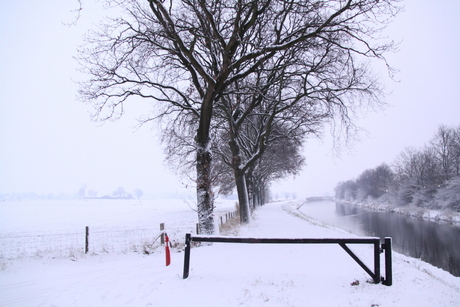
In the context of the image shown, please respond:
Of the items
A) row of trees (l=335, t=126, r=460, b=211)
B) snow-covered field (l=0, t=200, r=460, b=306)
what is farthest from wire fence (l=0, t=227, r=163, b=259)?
row of trees (l=335, t=126, r=460, b=211)

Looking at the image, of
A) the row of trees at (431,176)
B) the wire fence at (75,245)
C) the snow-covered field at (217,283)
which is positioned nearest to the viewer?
the snow-covered field at (217,283)

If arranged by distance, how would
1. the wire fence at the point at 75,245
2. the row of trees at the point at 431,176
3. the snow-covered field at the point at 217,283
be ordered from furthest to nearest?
the row of trees at the point at 431,176, the wire fence at the point at 75,245, the snow-covered field at the point at 217,283

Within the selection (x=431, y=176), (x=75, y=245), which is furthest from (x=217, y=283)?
(x=431, y=176)

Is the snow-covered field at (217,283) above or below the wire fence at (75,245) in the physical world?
above

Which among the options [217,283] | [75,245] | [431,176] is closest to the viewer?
[217,283]

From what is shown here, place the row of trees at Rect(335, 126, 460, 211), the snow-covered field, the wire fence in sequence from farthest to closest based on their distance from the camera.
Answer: the row of trees at Rect(335, 126, 460, 211), the wire fence, the snow-covered field

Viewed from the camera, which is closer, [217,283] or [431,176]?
[217,283]

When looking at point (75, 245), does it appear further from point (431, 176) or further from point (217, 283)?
point (431, 176)

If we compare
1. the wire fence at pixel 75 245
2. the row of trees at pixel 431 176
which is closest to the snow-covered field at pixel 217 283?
the wire fence at pixel 75 245

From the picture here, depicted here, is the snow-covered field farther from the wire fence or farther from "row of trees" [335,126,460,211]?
"row of trees" [335,126,460,211]

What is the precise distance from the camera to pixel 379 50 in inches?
366

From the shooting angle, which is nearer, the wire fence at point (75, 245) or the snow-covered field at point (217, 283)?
the snow-covered field at point (217, 283)

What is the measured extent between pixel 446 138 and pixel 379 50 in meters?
54.1

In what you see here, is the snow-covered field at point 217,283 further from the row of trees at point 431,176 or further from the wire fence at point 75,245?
the row of trees at point 431,176
